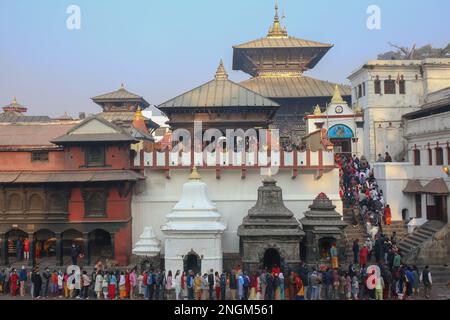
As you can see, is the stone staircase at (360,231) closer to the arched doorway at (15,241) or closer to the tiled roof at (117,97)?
the arched doorway at (15,241)

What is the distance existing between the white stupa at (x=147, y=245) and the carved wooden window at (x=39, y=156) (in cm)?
513

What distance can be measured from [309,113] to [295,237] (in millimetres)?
13792

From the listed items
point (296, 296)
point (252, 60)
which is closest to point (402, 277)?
point (296, 296)

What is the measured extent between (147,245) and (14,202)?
19.1 feet

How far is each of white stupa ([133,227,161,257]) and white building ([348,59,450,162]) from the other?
15902 millimetres

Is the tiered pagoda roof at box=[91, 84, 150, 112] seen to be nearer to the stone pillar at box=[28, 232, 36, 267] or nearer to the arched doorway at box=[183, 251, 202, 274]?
the stone pillar at box=[28, 232, 36, 267]

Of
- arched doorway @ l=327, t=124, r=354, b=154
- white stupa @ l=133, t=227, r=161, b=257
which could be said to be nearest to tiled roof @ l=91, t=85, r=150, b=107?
arched doorway @ l=327, t=124, r=354, b=154

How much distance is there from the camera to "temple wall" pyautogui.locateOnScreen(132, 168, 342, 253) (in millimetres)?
20656

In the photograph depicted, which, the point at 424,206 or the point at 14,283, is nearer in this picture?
the point at 14,283

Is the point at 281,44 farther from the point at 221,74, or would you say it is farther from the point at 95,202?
the point at 95,202

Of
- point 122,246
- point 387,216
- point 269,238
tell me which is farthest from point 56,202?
point 387,216

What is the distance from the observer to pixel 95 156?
19.5 m

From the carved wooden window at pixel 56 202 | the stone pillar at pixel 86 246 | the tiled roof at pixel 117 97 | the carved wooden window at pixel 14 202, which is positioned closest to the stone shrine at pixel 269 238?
the stone pillar at pixel 86 246

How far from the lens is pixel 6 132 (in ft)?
67.8
